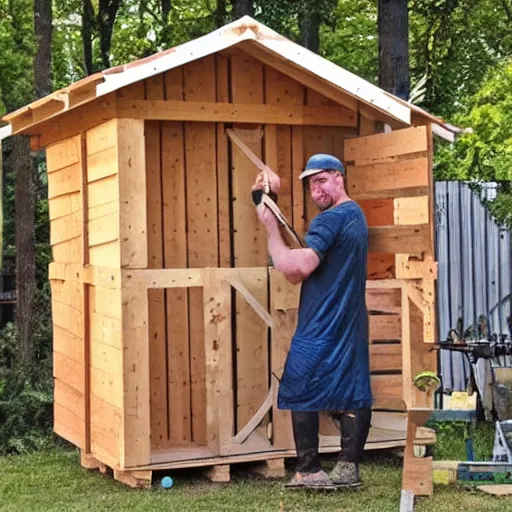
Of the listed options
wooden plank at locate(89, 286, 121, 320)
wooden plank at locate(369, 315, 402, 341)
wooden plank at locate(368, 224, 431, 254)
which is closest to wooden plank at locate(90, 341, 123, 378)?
wooden plank at locate(89, 286, 121, 320)

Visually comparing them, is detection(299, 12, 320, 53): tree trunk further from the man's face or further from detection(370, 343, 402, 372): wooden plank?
the man's face

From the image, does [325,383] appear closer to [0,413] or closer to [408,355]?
[408,355]

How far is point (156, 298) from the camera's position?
26.4 feet

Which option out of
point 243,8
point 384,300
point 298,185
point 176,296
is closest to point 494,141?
point 384,300

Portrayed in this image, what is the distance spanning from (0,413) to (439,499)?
4.31 m

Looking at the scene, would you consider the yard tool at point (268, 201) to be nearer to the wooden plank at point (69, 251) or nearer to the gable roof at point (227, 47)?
the gable roof at point (227, 47)

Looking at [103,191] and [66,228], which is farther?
[66,228]

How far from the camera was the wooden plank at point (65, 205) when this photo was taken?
27.8ft

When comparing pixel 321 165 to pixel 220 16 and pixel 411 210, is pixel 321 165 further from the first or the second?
pixel 220 16

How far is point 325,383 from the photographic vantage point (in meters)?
7.16

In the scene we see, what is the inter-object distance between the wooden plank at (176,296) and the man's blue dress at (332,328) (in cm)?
114

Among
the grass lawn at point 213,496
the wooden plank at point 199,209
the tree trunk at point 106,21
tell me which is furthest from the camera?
the tree trunk at point 106,21

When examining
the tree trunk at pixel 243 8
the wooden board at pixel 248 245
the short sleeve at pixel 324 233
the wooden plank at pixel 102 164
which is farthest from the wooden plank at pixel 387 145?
the tree trunk at pixel 243 8

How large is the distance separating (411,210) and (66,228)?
2970 millimetres
